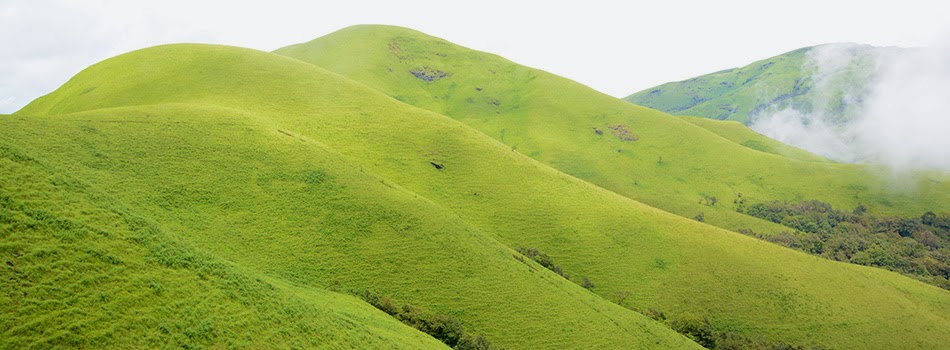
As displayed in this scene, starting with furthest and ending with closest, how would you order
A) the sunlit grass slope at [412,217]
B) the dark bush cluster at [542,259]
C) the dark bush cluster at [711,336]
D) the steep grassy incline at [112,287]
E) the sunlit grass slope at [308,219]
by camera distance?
the dark bush cluster at [542,259], the dark bush cluster at [711,336], the sunlit grass slope at [412,217], the sunlit grass slope at [308,219], the steep grassy incline at [112,287]

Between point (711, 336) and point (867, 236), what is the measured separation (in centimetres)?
12365

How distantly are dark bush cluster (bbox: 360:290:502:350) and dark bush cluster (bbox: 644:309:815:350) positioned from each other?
38.4 metres

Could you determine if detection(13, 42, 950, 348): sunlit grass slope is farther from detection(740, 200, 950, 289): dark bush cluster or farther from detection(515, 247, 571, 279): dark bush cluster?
detection(740, 200, 950, 289): dark bush cluster

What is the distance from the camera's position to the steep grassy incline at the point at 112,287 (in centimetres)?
2386

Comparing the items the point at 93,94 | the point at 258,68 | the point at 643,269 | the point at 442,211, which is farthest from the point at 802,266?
the point at 93,94

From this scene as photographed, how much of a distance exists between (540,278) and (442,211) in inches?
774

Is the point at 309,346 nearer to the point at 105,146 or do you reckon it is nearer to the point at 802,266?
the point at 105,146

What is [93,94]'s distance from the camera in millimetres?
119625

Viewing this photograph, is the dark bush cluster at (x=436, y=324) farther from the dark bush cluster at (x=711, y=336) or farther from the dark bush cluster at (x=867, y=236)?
the dark bush cluster at (x=867, y=236)

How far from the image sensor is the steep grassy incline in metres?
23.9

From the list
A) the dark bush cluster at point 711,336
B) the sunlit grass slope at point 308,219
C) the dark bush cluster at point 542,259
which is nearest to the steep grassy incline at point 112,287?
the sunlit grass slope at point 308,219

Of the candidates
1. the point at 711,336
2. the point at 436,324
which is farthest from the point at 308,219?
the point at 711,336

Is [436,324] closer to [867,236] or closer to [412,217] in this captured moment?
[412,217]

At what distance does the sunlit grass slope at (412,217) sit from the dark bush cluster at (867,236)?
3025 cm
